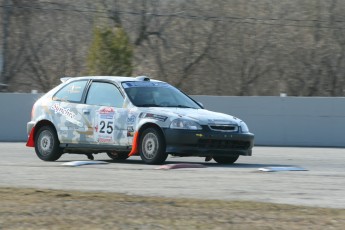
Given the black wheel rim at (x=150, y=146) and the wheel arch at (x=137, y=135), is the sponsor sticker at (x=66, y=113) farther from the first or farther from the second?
the black wheel rim at (x=150, y=146)

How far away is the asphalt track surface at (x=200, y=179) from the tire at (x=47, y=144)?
233mm

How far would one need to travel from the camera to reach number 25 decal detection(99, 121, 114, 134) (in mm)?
15761

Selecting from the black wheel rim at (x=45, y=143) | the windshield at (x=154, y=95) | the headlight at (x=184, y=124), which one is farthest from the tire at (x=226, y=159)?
the black wheel rim at (x=45, y=143)

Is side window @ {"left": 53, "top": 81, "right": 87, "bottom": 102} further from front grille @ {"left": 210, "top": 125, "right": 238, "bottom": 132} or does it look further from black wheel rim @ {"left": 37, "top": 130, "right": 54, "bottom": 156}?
front grille @ {"left": 210, "top": 125, "right": 238, "bottom": 132}

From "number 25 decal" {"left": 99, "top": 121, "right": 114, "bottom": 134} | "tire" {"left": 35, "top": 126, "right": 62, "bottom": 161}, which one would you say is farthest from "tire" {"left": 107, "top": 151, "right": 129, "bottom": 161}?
"number 25 decal" {"left": 99, "top": 121, "right": 114, "bottom": 134}

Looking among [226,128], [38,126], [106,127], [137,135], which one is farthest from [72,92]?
[226,128]

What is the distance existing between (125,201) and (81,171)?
416cm

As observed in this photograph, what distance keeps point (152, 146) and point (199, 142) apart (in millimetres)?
784

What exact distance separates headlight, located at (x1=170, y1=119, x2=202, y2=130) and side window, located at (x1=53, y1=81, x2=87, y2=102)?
7.02 feet

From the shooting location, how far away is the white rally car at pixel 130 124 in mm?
15133

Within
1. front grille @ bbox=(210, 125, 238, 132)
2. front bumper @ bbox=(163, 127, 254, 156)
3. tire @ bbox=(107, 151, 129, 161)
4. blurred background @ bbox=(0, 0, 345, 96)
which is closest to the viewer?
front bumper @ bbox=(163, 127, 254, 156)

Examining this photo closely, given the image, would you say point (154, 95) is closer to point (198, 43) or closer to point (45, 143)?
point (45, 143)

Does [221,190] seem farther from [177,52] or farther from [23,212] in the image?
[177,52]

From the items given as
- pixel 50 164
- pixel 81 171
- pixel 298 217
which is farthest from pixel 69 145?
pixel 298 217
